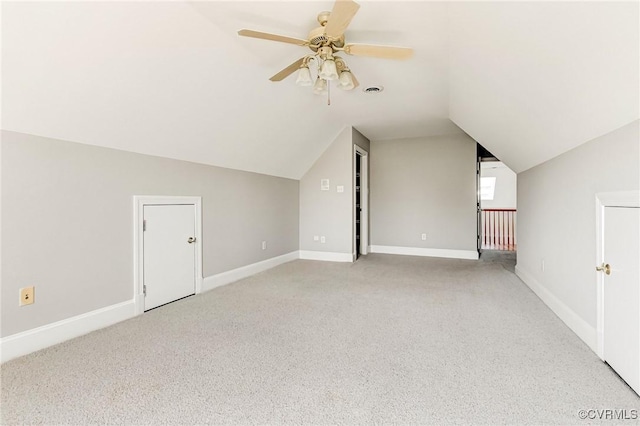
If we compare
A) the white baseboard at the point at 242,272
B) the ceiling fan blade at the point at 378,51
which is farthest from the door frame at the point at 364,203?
the ceiling fan blade at the point at 378,51

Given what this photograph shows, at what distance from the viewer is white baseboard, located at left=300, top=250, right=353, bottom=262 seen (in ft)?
16.8

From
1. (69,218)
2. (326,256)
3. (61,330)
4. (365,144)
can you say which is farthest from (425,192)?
(61,330)

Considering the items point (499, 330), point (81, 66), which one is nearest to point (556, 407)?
point (499, 330)

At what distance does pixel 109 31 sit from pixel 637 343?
132 inches

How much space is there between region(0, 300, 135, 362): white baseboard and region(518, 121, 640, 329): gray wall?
3536 millimetres

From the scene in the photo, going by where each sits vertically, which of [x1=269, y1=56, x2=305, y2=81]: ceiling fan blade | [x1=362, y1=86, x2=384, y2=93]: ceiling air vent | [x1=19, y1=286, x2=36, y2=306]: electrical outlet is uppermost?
[x1=362, y1=86, x2=384, y2=93]: ceiling air vent

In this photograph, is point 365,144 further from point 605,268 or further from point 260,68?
point 605,268

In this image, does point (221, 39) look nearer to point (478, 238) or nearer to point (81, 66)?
point (81, 66)

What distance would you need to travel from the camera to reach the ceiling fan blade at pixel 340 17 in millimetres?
1639

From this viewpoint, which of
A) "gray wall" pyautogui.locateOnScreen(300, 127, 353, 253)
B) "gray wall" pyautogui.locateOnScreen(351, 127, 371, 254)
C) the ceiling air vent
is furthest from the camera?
"gray wall" pyautogui.locateOnScreen(351, 127, 371, 254)

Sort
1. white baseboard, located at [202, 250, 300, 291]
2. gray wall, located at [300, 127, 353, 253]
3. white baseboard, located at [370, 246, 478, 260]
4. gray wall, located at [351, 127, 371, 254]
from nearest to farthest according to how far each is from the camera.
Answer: white baseboard, located at [202, 250, 300, 291] < gray wall, located at [300, 127, 353, 253] < gray wall, located at [351, 127, 371, 254] < white baseboard, located at [370, 246, 478, 260]

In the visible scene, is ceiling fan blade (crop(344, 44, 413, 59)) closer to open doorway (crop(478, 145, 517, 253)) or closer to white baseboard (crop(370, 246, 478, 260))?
open doorway (crop(478, 145, 517, 253))

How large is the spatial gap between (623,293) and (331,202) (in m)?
3.85

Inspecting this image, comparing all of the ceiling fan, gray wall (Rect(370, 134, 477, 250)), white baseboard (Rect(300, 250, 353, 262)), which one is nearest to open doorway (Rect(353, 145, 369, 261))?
gray wall (Rect(370, 134, 477, 250))
